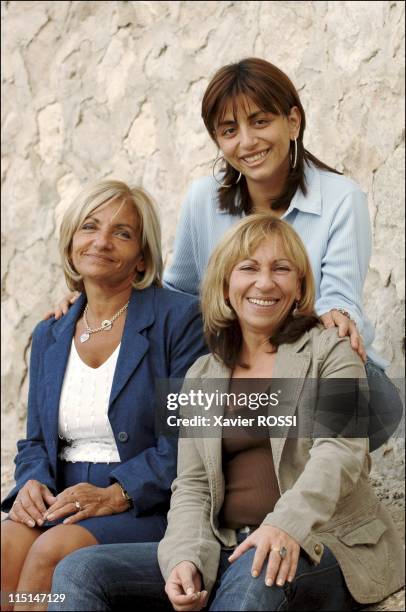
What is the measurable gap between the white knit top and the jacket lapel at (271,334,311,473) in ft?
1.28

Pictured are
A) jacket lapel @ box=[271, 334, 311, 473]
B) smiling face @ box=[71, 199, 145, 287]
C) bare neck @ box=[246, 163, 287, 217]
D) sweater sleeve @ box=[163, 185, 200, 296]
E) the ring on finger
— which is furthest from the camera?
sweater sleeve @ box=[163, 185, 200, 296]

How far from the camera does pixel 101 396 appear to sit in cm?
188

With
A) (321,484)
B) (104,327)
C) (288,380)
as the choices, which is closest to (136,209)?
(104,327)

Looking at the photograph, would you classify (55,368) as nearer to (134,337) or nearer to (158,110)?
(134,337)

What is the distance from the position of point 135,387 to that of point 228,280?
0.95 feet

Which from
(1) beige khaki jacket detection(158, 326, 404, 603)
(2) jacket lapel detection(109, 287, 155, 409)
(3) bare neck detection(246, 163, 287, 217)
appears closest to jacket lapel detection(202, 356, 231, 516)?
(1) beige khaki jacket detection(158, 326, 404, 603)

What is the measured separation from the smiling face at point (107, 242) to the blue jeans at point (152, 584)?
21.3 inches

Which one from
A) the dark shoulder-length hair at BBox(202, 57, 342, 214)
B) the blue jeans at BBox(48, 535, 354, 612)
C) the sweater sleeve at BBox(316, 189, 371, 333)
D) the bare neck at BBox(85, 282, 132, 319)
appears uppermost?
the dark shoulder-length hair at BBox(202, 57, 342, 214)

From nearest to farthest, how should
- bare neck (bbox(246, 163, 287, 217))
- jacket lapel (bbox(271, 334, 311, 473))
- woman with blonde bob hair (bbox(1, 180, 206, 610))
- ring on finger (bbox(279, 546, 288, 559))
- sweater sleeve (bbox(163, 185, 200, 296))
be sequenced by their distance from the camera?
ring on finger (bbox(279, 546, 288, 559)) < jacket lapel (bbox(271, 334, 311, 473)) < woman with blonde bob hair (bbox(1, 180, 206, 610)) < bare neck (bbox(246, 163, 287, 217)) < sweater sleeve (bbox(163, 185, 200, 296))

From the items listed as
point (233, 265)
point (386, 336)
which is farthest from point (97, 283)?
point (386, 336)

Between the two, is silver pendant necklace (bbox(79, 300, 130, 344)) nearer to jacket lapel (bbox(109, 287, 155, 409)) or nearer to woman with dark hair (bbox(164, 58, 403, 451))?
jacket lapel (bbox(109, 287, 155, 409))

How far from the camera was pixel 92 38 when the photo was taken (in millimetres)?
3295

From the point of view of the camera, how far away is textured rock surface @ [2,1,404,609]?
2.57m

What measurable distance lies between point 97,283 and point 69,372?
0.18m
